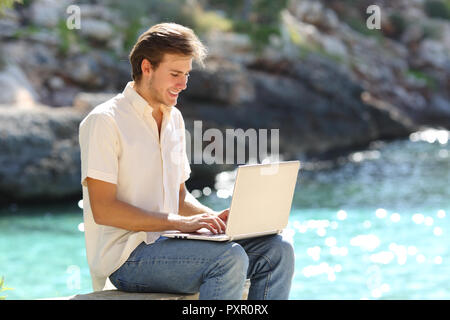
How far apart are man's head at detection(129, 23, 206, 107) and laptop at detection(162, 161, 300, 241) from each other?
1.73 ft

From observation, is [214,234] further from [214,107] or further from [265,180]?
[214,107]

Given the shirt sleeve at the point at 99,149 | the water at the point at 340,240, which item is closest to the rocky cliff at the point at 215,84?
the water at the point at 340,240

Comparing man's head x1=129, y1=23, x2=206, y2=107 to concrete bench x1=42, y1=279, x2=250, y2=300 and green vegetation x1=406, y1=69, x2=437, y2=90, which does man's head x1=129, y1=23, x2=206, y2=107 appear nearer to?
concrete bench x1=42, y1=279, x2=250, y2=300

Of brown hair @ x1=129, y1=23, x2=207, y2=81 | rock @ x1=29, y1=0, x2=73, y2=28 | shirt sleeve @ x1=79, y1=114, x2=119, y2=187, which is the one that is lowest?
shirt sleeve @ x1=79, y1=114, x2=119, y2=187

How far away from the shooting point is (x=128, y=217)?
2.67 metres

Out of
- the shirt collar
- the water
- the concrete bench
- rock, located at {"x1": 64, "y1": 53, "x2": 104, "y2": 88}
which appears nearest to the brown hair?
the shirt collar

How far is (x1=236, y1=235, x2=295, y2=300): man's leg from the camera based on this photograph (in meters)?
2.82

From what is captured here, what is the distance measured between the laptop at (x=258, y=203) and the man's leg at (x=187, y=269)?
6 centimetres

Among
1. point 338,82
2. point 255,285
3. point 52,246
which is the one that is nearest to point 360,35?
point 338,82

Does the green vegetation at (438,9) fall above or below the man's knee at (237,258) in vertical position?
above

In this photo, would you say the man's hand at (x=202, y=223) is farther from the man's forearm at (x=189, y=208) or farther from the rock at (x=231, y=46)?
the rock at (x=231, y=46)

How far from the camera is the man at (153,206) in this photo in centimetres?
262

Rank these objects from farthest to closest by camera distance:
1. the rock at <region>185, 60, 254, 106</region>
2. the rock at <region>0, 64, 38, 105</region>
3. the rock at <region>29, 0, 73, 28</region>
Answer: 1. the rock at <region>185, 60, 254, 106</region>
2. the rock at <region>29, 0, 73, 28</region>
3. the rock at <region>0, 64, 38, 105</region>

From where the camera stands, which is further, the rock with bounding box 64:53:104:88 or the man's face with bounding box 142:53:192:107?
the rock with bounding box 64:53:104:88
